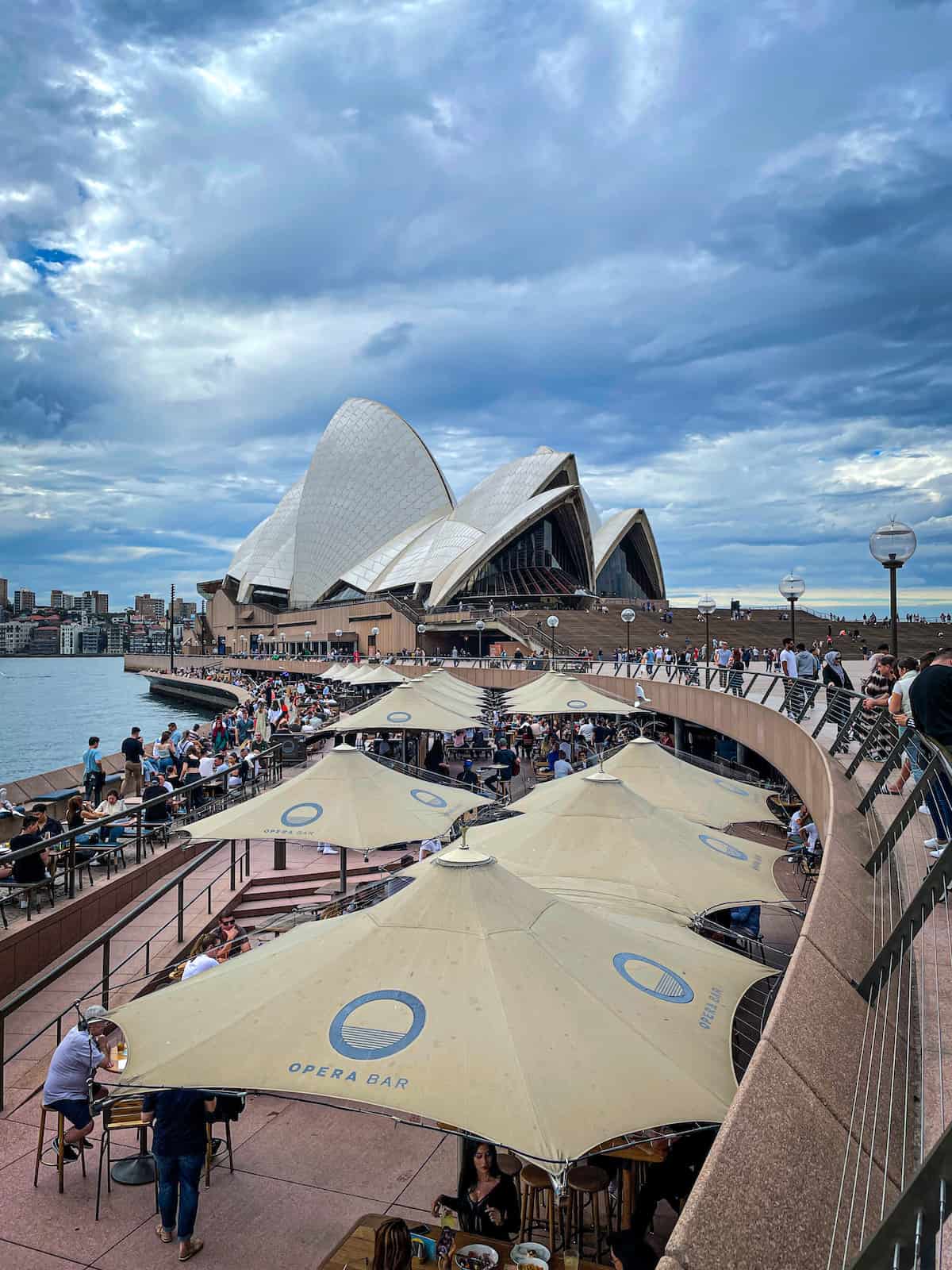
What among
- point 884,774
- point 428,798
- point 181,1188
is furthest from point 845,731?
point 181,1188

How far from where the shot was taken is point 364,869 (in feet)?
38.5

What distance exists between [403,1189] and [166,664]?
10449cm

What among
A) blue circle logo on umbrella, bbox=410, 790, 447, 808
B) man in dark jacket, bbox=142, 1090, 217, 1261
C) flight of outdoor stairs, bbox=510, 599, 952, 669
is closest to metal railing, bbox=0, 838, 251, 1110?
man in dark jacket, bbox=142, 1090, 217, 1261

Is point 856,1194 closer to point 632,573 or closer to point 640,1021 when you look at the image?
point 640,1021

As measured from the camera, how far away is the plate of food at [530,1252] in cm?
383

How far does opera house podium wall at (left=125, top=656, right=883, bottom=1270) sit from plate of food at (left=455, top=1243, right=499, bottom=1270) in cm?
200

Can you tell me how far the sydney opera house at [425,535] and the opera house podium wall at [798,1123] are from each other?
186 ft

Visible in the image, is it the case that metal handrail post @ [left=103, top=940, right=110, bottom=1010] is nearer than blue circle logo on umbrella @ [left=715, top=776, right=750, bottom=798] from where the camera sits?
Yes

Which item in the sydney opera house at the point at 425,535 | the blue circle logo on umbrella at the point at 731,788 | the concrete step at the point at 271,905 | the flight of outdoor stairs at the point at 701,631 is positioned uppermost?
the sydney opera house at the point at 425,535

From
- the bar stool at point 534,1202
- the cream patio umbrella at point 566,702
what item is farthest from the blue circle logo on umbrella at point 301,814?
the cream patio umbrella at point 566,702

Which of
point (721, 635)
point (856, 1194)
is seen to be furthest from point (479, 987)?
point (721, 635)

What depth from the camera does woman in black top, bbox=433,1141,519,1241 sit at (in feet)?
14.3

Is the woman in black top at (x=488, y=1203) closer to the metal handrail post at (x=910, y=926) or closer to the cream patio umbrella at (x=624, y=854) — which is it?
the cream patio umbrella at (x=624, y=854)

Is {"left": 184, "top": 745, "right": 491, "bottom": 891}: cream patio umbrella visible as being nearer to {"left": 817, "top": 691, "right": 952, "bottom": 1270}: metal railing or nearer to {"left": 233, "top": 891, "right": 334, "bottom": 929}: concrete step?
{"left": 233, "top": 891, "right": 334, "bottom": 929}: concrete step
